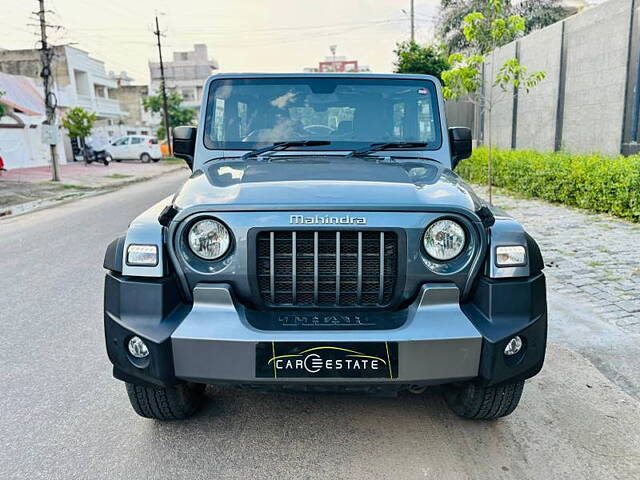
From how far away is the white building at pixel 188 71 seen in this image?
8606 cm

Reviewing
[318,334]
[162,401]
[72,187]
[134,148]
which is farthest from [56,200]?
[134,148]

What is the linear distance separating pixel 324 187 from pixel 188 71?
312ft

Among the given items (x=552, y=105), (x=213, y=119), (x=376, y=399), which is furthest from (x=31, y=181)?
(x=376, y=399)

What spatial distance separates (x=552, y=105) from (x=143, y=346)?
44.1 feet

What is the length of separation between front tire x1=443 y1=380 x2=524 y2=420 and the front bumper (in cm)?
28

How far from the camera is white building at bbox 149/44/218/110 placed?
86.1 metres

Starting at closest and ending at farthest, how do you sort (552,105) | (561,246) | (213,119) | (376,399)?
1. (376,399)
2. (213,119)
3. (561,246)
4. (552,105)

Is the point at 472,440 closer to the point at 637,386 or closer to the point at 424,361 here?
the point at 424,361

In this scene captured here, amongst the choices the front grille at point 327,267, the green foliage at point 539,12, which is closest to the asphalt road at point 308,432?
the front grille at point 327,267

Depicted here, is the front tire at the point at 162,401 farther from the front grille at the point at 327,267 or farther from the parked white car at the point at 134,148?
the parked white car at the point at 134,148

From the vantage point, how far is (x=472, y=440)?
9.33 ft

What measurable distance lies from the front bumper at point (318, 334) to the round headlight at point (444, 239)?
0.15m

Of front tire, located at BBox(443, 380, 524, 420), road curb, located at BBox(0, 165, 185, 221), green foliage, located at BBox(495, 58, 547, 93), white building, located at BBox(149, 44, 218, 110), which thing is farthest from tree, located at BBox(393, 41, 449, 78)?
white building, located at BBox(149, 44, 218, 110)

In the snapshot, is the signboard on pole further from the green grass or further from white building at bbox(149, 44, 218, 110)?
white building at bbox(149, 44, 218, 110)
